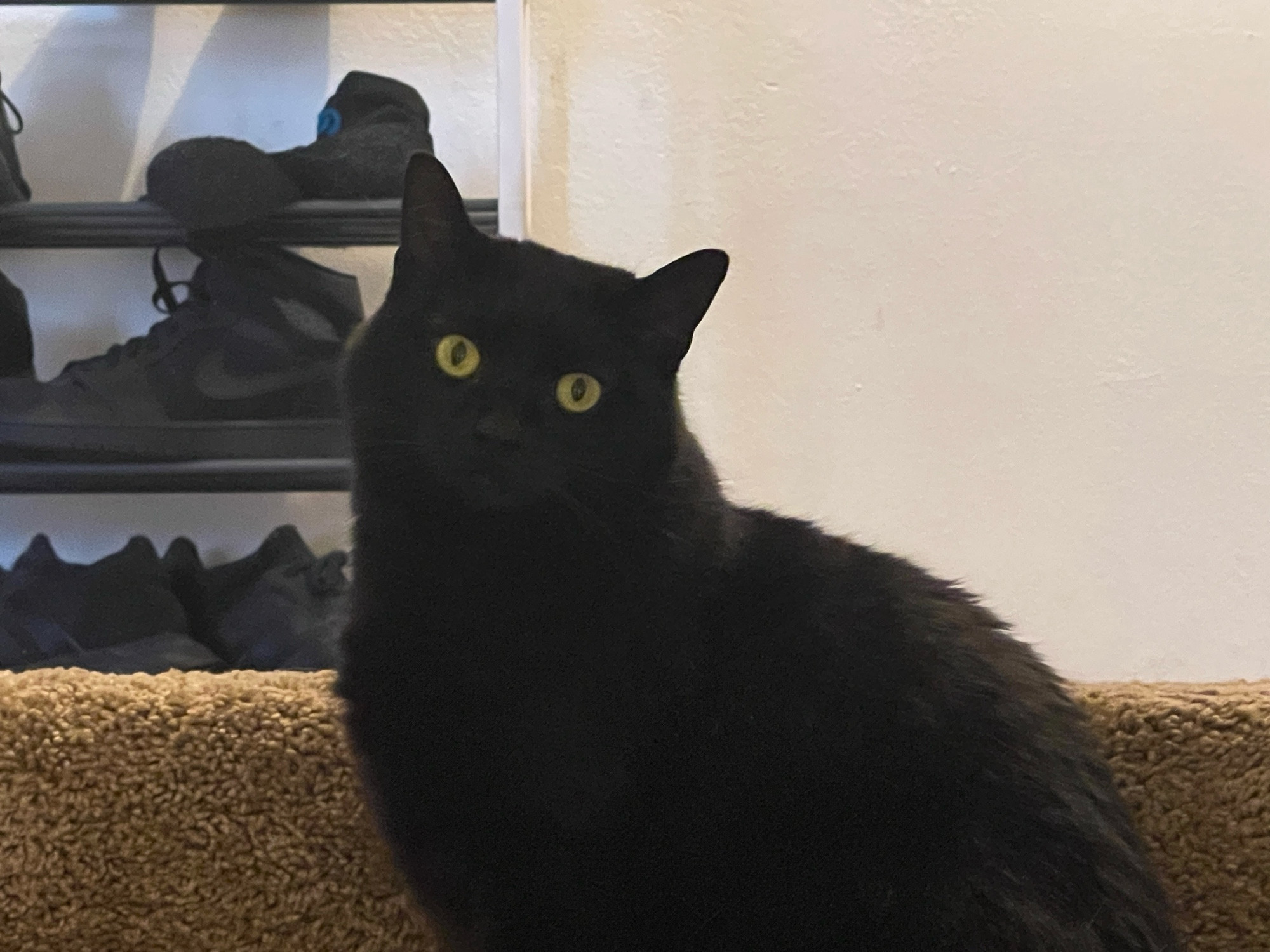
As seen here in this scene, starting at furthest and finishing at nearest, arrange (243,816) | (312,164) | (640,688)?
(312,164) → (243,816) → (640,688)

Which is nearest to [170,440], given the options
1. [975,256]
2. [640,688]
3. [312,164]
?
[312,164]

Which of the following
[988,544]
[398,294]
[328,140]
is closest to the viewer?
[398,294]

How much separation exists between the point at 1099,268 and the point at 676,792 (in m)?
0.94

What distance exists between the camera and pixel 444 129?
136 cm

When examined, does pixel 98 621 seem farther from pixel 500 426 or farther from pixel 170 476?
pixel 500 426

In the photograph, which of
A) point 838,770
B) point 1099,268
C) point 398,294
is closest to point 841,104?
point 1099,268

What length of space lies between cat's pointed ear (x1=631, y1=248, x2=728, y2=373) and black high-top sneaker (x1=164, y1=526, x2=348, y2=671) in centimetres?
59

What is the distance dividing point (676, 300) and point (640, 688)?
26 cm

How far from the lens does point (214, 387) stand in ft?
3.91

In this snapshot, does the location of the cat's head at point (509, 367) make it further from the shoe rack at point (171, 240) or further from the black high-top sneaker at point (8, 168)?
the black high-top sneaker at point (8, 168)

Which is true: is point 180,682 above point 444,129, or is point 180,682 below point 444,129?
below

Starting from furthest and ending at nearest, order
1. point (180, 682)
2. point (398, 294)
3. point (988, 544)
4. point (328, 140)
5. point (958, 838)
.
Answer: point (988, 544) → point (328, 140) → point (180, 682) → point (398, 294) → point (958, 838)

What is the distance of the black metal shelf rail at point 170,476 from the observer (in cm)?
119

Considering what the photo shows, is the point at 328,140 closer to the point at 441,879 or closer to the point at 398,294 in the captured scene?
the point at 398,294
